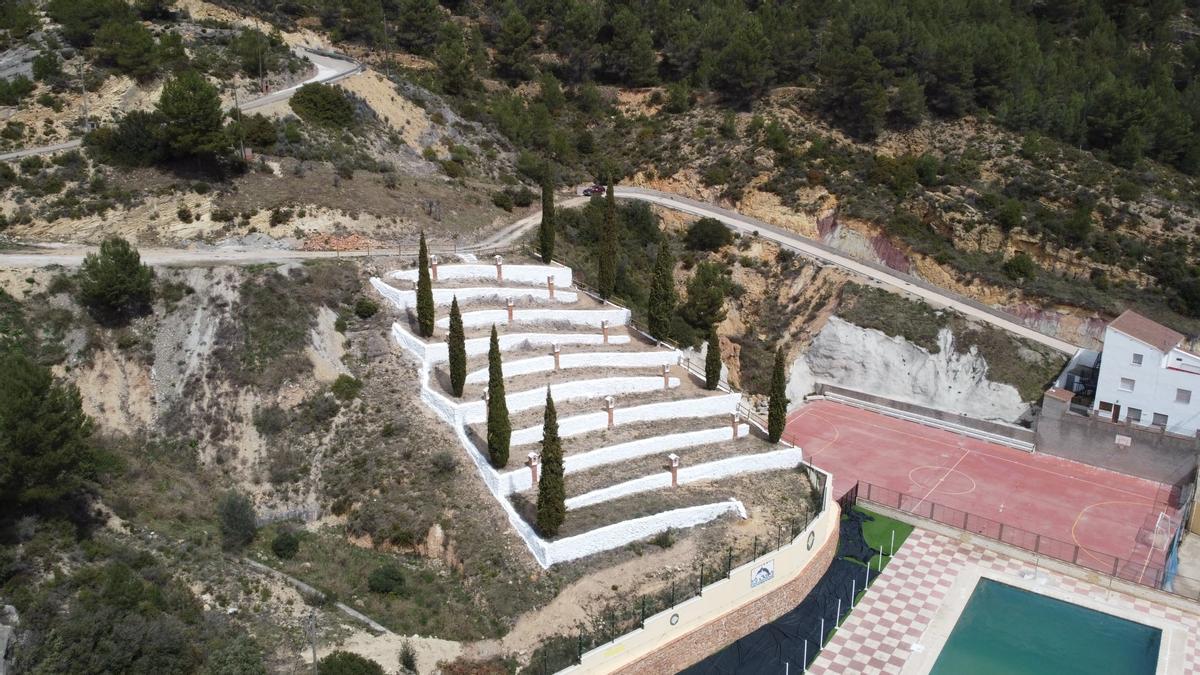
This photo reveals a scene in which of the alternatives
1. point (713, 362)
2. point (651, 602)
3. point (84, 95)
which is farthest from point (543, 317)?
point (84, 95)

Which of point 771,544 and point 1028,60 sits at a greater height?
point 1028,60

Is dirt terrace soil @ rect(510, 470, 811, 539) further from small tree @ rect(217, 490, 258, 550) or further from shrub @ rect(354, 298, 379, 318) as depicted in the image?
shrub @ rect(354, 298, 379, 318)

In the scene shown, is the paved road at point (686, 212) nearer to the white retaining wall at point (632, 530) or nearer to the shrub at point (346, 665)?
the white retaining wall at point (632, 530)

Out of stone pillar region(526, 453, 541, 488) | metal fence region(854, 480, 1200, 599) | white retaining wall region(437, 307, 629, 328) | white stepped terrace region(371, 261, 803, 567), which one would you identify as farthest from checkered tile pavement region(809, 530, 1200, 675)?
white retaining wall region(437, 307, 629, 328)

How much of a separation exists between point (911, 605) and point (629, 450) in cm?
1153

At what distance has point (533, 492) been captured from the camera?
106 feet

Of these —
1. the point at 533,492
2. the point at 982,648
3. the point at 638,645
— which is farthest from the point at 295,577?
the point at 982,648

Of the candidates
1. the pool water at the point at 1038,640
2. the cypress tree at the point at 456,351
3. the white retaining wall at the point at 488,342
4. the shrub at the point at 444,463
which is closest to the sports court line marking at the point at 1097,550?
the pool water at the point at 1038,640

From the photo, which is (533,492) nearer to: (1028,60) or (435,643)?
(435,643)

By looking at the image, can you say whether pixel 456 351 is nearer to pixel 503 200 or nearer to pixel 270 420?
pixel 270 420

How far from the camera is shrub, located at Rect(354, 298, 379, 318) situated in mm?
40188

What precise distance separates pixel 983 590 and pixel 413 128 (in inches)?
1791

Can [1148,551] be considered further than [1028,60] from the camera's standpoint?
No

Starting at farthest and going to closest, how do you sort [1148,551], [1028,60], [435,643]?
[1028,60] < [1148,551] < [435,643]
